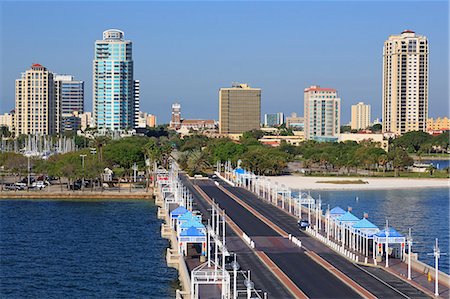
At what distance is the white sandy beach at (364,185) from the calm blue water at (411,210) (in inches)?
161

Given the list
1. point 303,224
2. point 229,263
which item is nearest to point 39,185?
point 303,224

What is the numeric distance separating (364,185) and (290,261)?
7179 cm

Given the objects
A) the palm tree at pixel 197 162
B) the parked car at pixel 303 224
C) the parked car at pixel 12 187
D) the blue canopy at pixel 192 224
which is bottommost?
the parked car at pixel 303 224

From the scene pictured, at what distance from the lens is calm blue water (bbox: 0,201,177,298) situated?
45.3 metres

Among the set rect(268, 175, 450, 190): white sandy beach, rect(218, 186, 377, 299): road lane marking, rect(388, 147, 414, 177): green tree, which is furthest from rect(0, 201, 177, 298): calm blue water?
rect(388, 147, 414, 177): green tree

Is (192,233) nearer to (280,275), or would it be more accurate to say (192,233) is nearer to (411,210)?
(280,275)

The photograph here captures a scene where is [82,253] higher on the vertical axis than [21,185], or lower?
lower

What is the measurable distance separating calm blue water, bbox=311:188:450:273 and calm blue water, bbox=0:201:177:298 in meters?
18.7

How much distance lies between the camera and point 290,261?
46.3 meters

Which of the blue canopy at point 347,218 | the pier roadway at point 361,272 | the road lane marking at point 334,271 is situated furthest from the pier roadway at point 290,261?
the blue canopy at point 347,218

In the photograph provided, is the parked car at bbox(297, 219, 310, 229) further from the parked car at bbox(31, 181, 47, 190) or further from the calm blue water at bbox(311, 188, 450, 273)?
the parked car at bbox(31, 181, 47, 190)

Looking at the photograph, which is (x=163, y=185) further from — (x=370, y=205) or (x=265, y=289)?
(x=265, y=289)

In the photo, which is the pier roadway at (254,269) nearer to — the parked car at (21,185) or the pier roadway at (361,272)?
the pier roadway at (361,272)

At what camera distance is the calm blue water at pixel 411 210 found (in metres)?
62.0
